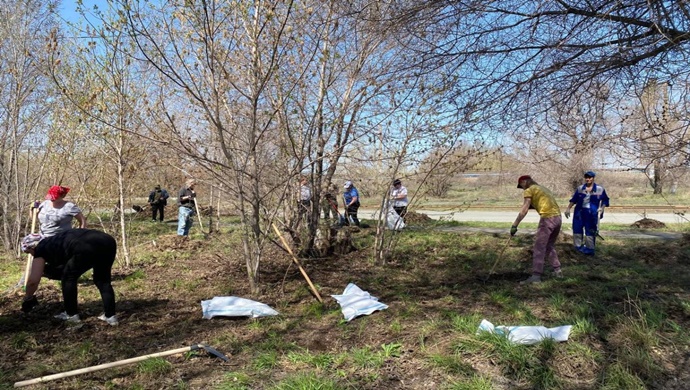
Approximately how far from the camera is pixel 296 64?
636cm

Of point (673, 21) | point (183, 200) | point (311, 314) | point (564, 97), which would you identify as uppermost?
point (673, 21)

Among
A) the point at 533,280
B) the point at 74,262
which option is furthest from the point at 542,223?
the point at 74,262

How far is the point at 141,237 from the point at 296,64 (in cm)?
708

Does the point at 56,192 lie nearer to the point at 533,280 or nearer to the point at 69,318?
the point at 69,318

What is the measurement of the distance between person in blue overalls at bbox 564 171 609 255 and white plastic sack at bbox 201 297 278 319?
5.58 metres

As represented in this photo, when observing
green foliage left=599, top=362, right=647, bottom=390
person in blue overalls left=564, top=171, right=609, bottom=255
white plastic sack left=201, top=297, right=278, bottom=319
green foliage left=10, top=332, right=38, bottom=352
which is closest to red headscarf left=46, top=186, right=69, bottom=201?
green foliage left=10, top=332, right=38, bottom=352

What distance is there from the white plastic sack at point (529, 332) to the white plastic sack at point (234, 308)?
2193 mm

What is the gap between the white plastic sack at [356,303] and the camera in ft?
15.1

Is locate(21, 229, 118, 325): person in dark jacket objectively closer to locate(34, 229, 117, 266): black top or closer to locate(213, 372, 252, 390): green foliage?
locate(34, 229, 117, 266): black top

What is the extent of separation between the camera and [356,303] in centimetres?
487

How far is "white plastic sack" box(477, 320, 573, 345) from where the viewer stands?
360cm

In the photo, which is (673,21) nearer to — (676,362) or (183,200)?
(676,362)

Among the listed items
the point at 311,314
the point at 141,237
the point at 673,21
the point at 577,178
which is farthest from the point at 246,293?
the point at 577,178

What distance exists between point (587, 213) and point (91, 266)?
7592 mm
